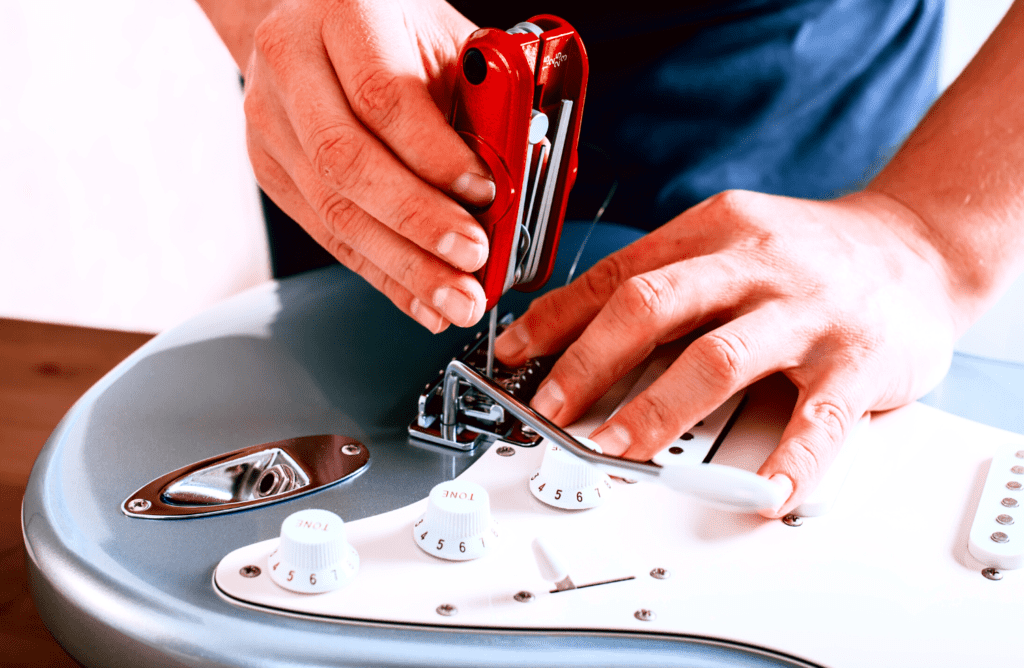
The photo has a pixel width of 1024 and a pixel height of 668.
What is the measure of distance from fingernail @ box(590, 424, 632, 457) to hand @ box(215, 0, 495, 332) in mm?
124

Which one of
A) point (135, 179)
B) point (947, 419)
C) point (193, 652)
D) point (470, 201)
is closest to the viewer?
point (193, 652)

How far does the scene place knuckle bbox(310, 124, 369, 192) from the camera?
577 millimetres

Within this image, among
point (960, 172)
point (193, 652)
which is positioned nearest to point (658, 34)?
point (960, 172)

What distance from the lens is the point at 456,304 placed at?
0.59 meters

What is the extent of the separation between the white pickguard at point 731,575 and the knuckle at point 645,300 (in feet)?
0.40

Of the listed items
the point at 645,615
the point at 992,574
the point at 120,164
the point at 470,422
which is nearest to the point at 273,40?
the point at 470,422

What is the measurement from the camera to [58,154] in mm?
1623

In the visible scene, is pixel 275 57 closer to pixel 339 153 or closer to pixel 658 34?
pixel 339 153

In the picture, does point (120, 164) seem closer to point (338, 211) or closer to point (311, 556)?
point (338, 211)

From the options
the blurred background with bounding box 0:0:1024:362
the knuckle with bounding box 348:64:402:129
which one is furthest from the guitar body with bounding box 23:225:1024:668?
the blurred background with bounding box 0:0:1024:362

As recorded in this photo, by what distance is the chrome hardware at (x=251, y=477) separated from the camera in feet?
1.88

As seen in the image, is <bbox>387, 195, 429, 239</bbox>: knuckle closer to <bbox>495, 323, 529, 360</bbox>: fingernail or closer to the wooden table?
<bbox>495, 323, 529, 360</bbox>: fingernail

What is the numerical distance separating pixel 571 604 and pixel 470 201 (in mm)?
259

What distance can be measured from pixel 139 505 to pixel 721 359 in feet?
1.32
